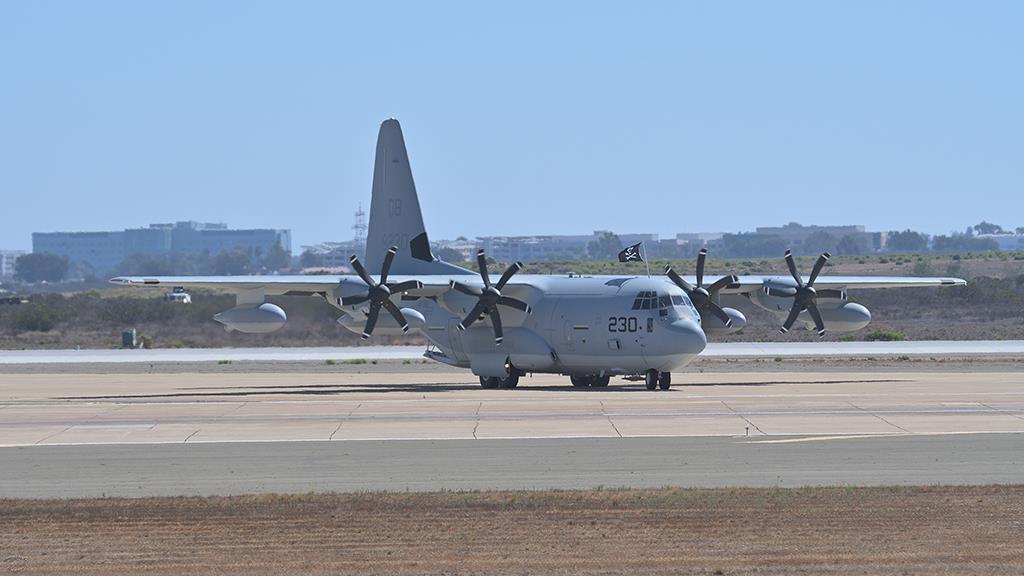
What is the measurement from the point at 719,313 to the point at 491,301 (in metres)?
7.59

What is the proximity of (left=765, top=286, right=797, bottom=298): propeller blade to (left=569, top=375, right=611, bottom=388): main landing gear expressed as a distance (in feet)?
22.1

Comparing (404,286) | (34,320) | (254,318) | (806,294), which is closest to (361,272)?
(404,286)

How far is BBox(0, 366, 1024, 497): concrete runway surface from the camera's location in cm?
2220

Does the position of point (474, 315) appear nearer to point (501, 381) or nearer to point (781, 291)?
point (501, 381)

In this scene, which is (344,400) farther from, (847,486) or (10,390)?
(847,486)

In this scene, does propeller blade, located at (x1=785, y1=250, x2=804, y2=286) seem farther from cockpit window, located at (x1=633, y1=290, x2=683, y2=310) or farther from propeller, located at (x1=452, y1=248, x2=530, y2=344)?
propeller, located at (x1=452, y1=248, x2=530, y2=344)

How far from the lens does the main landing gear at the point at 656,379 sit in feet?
134

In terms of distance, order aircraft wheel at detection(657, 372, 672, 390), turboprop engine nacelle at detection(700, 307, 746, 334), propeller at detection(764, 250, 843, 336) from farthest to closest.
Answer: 1. propeller at detection(764, 250, 843, 336)
2. turboprop engine nacelle at detection(700, 307, 746, 334)
3. aircraft wheel at detection(657, 372, 672, 390)

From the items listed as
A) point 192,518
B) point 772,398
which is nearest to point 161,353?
point 772,398

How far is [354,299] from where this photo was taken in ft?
137

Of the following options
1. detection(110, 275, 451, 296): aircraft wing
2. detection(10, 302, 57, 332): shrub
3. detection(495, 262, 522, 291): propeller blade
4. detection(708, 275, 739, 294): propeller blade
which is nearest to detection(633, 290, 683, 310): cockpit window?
detection(495, 262, 522, 291): propeller blade

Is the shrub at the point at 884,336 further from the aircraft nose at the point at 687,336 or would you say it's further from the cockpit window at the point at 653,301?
the aircraft nose at the point at 687,336

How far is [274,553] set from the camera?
16531 mm

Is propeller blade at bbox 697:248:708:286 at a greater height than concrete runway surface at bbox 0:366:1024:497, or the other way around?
propeller blade at bbox 697:248:708:286
